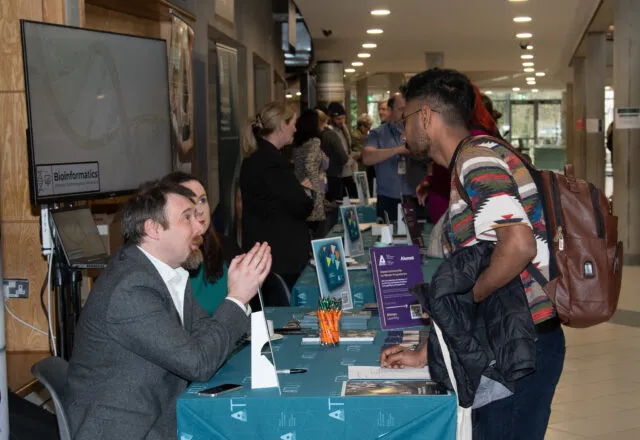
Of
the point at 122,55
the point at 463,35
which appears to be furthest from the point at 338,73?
the point at 122,55

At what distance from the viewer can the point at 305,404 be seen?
2.46 meters

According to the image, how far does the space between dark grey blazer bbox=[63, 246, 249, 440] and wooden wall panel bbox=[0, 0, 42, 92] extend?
76.1 inches

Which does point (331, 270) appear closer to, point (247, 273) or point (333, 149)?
point (247, 273)

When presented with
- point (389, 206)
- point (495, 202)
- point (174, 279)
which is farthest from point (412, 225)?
point (495, 202)

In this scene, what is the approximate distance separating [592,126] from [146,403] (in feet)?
42.8

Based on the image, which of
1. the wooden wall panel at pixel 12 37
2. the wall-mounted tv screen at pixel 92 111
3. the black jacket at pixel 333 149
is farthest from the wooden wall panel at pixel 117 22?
the black jacket at pixel 333 149

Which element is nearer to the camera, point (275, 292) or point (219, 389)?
point (219, 389)

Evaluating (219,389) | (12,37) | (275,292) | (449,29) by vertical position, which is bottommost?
(275,292)

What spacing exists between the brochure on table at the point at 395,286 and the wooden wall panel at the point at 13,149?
1825 millimetres

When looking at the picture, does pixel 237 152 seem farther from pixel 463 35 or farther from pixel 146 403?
pixel 146 403

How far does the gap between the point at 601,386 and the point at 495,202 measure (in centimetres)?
371

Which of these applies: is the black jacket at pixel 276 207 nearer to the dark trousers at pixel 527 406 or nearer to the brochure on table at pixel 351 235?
the brochure on table at pixel 351 235

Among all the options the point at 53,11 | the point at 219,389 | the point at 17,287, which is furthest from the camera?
the point at 17,287

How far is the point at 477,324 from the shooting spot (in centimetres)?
240
